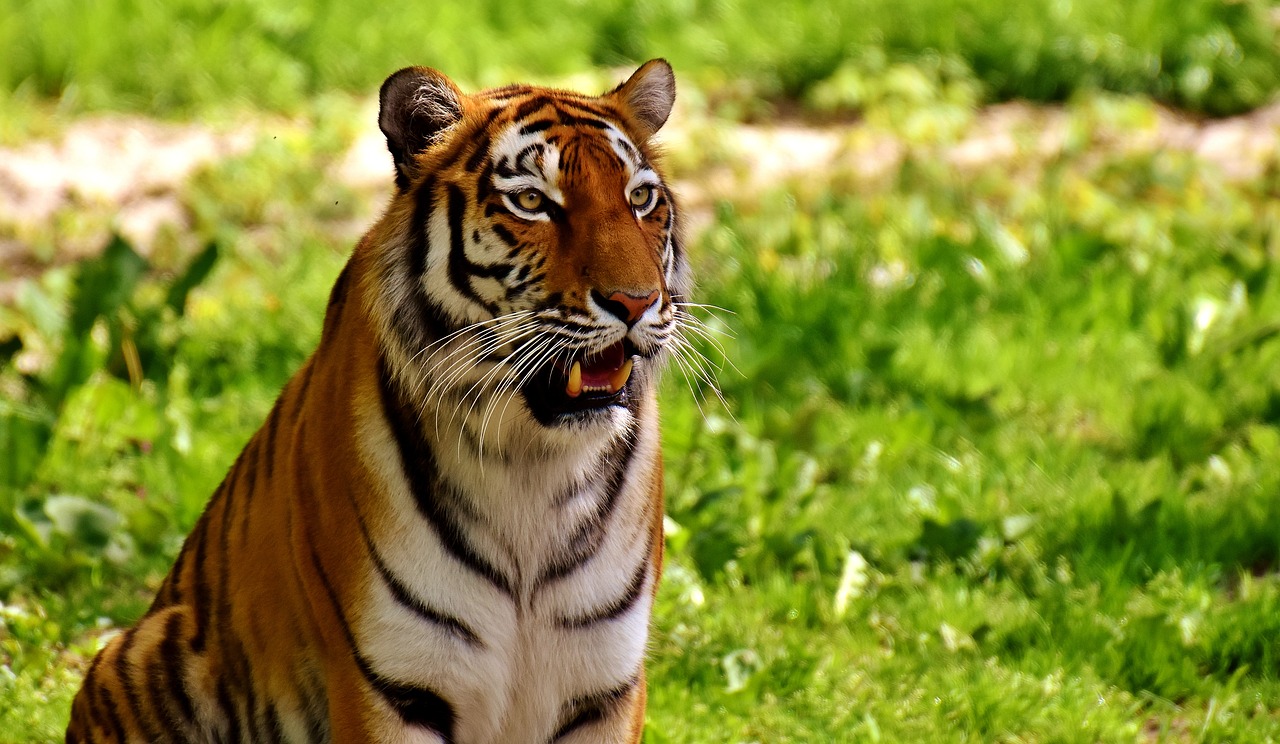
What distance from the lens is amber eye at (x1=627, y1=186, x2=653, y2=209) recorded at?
270cm

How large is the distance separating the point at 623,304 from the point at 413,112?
21.3 inches

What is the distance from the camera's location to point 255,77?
299 inches

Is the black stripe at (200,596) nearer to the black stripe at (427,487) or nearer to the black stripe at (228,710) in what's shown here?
the black stripe at (228,710)

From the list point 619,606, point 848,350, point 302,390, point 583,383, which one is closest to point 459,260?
point 583,383

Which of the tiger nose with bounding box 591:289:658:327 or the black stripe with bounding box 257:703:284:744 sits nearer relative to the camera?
the tiger nose with bounding box 591:289:658:327

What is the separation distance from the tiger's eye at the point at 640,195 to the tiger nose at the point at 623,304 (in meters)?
0.26

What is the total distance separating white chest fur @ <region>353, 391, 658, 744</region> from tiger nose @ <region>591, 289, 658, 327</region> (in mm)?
267

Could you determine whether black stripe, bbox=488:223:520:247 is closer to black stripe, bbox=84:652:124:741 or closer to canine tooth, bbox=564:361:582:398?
canine tooth, bbox=564:361:582:398

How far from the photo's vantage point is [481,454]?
2.67m

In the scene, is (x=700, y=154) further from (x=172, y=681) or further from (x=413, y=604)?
(x=413, y=604)

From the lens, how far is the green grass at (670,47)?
749cm

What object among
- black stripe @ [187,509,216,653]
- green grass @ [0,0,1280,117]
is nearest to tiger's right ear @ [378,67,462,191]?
black stripe @ [187,509,216,653]

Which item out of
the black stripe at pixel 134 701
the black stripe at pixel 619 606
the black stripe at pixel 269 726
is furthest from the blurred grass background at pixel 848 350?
the black stripe at pixel 269 726

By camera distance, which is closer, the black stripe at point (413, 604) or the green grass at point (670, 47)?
the black stripe at point (413, 604)
